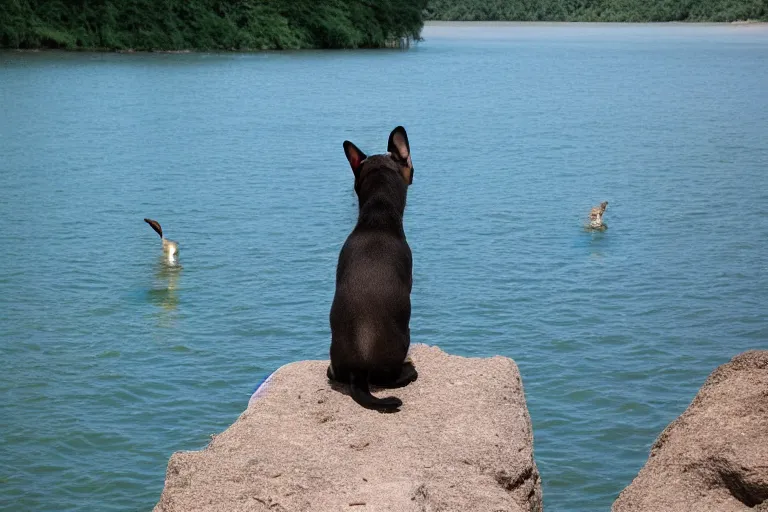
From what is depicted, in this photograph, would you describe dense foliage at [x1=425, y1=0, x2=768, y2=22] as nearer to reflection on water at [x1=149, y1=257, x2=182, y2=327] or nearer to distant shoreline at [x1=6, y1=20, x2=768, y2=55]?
distant shoreline at [x1=6, y1=20, x2=768, y2=55]

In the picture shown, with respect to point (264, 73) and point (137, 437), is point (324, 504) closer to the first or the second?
point (137, 437)

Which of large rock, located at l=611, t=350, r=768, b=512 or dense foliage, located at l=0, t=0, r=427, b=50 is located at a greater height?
large rock, located at l=611, t=350, r=768, b=512

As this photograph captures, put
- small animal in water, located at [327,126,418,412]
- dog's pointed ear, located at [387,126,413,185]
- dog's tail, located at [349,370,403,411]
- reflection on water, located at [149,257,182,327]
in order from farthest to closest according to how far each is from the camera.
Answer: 1. reflection on water, located at [149,257,182,327]
2. dog's pointed ear, located at [387,126,413,185]
3. small animal in water, located at [327,126,418,412]
4. dog's tail, located at [349,370,403,411]

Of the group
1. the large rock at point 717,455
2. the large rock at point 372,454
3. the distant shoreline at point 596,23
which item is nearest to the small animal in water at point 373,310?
the large rock at point 372,454

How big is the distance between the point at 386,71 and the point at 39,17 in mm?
20697

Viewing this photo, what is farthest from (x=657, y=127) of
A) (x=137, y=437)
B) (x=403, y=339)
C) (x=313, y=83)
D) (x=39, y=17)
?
(x=39, y=17)

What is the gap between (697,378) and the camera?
11109mm

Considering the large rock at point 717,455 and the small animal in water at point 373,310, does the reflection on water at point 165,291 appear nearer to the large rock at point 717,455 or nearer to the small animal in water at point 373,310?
the small animal in water at point 373,310

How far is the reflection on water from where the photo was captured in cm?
1342

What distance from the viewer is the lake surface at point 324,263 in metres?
10.0

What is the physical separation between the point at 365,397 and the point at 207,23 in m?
64.2

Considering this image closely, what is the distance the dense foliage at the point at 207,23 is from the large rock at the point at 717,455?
190ft

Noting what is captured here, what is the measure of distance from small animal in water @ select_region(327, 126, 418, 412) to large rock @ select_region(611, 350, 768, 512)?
4.64 feet

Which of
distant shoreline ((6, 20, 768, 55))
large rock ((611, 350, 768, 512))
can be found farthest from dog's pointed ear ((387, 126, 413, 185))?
distant shoreline ((6, 20, 768, 55))
